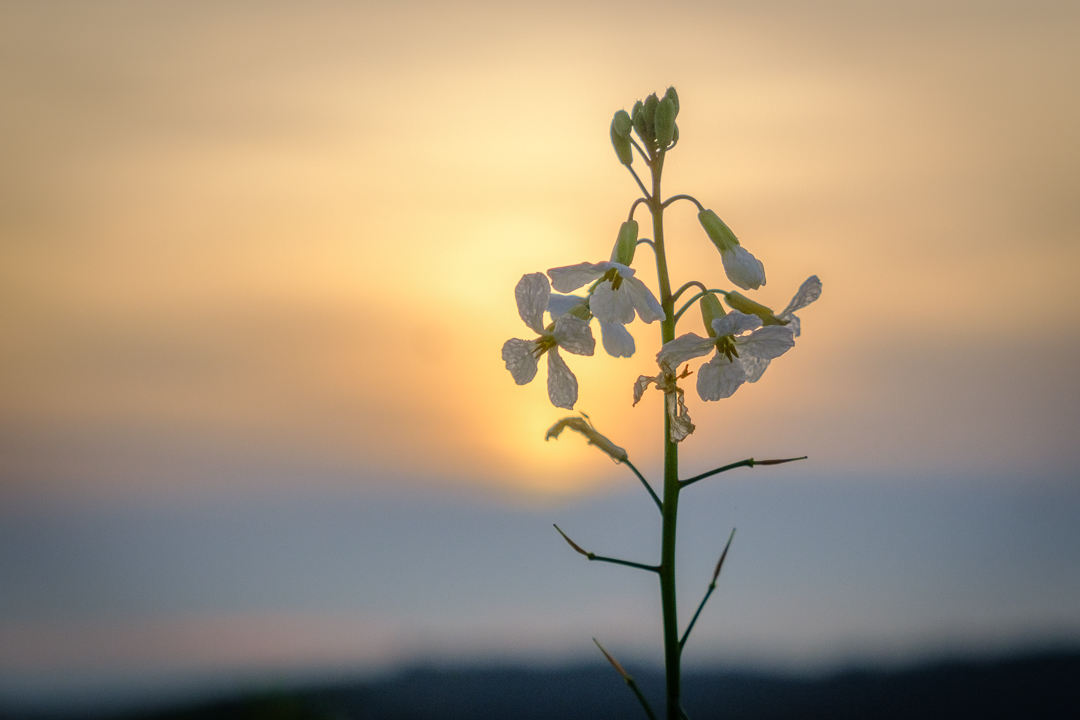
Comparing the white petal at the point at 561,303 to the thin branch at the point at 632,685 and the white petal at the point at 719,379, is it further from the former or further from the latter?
the thin branch at the point at 632,685

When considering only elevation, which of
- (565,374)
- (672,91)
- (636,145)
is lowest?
(565,374)

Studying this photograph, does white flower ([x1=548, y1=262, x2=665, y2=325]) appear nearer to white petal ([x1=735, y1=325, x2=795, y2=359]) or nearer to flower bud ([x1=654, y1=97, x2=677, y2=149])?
white petal ([x1=735, y1=325, x2=795, y2=359])

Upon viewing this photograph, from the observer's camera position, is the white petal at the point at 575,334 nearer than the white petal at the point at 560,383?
Yes

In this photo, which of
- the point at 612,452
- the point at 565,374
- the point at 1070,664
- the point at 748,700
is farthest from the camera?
the point at 1070,664

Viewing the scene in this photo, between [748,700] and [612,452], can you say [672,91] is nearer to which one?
[612,452]

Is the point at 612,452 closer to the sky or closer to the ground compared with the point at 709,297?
closer to the ground

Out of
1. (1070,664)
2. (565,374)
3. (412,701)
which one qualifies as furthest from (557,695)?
(565,374)

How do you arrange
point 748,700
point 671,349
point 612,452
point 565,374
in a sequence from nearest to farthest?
point 671,349, point 612,452, point 565,374, point 748,700

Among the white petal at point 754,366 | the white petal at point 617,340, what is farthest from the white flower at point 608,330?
the white petal at point 754,366
